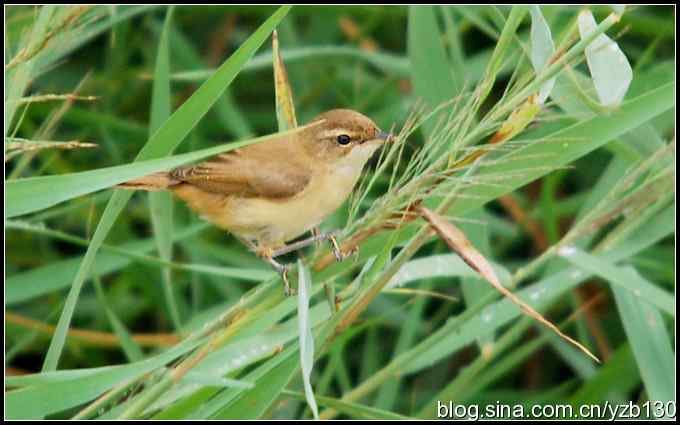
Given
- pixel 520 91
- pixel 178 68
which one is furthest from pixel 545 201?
pixel 520 91

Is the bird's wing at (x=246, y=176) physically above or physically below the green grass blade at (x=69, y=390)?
above

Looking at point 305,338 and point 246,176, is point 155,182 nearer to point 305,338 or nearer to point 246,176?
point 246,176

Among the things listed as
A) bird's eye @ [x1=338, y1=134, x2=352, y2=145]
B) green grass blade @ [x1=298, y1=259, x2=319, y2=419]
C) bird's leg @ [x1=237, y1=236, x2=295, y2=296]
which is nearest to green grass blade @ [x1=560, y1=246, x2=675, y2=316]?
bird's eye @ [x1=338, y1=134, x2=352, y2=145]

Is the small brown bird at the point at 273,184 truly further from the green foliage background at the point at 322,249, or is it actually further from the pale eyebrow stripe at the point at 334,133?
the green foliage background at the point at 322,249

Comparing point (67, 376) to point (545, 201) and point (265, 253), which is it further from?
point (545, 201)

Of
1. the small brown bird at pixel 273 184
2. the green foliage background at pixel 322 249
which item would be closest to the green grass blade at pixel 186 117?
the green foliage background at pixel 322 249
